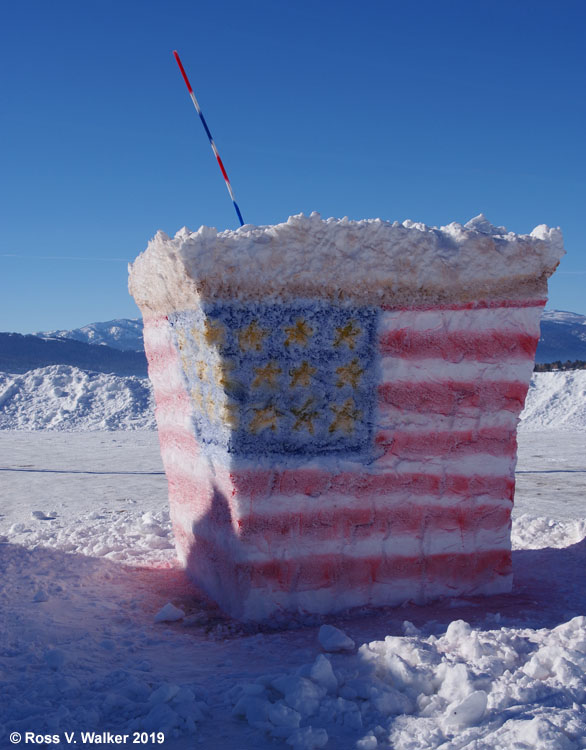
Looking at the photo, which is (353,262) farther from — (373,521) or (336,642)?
(336,642)

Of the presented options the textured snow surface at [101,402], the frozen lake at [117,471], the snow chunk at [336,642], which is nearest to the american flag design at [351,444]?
the snow chunk at [336,642]

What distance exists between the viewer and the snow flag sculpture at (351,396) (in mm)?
2803

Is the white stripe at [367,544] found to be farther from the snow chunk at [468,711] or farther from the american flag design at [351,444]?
the snow chunk at [468,711]

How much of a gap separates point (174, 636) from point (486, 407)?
158 centimetres

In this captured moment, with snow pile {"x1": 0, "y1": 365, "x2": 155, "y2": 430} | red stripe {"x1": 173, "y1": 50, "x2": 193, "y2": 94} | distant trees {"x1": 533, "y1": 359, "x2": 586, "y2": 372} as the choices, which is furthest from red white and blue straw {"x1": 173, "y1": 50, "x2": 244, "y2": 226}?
distant trees {"x1": 533, "y1": 359, "x2": 586, "y2": 372}

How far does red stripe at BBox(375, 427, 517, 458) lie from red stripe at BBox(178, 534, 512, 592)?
1.51 ft

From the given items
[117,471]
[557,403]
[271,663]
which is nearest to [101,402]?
[117,471]

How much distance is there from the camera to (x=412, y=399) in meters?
3.00

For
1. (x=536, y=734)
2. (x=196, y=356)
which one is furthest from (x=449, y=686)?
(x=196, y=356)

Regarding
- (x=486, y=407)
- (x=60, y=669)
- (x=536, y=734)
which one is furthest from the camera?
(x=486, y=407)

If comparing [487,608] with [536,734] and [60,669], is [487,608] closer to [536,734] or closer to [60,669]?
[536,734]

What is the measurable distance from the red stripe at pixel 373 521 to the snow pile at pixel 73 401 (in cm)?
993

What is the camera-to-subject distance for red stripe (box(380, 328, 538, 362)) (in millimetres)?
2961

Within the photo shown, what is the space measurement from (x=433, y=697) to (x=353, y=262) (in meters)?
1.59
